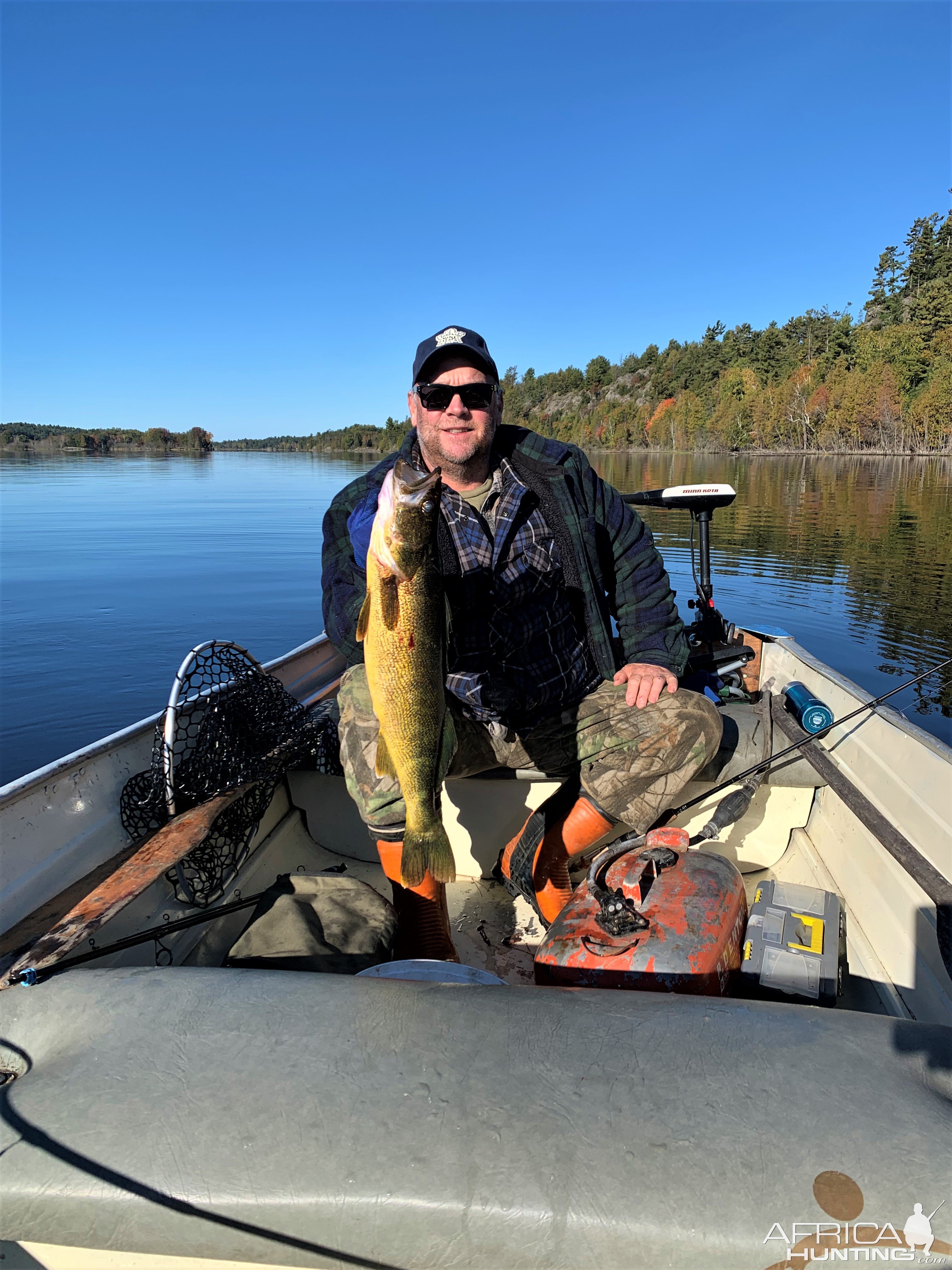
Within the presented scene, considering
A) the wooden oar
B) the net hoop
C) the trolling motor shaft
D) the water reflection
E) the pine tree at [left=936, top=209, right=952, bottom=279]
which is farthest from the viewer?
the pine tree at [left=936, top=209, right=952, bottom=279]

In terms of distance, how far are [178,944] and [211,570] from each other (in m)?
18.0

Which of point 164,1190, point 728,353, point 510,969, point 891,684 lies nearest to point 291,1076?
point 164,1190

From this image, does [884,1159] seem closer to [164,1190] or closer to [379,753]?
[164,1190]

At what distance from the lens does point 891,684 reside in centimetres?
1080

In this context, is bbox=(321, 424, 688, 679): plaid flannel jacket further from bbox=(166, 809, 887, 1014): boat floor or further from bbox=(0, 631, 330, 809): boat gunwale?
bbox=(166, 809, 887, 1014): boat floor

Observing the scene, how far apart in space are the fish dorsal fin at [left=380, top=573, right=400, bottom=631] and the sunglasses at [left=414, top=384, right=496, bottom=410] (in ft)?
4.50

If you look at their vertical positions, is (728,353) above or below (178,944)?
above

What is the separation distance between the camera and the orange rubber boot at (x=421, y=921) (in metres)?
3.34

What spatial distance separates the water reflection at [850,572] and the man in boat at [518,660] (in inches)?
269

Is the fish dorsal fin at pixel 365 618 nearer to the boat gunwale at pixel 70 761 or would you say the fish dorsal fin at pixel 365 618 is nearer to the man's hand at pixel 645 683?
the boat gunwale at pixel 70 761

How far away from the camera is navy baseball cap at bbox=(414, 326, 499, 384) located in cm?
354

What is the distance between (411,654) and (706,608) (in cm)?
380

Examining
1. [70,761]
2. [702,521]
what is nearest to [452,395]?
[70,761]

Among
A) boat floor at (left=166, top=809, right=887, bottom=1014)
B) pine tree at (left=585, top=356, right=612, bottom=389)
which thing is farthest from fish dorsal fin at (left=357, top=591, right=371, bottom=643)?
pine tree at (left=585, top=356, right=612, bottom=389)
